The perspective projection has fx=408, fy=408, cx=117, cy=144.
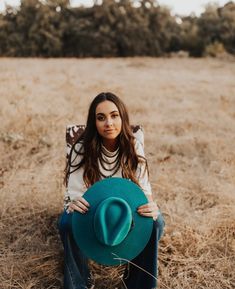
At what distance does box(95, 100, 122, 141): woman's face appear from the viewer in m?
2.40

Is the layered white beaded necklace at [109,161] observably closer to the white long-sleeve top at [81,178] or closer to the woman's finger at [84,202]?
the white long-sleeve top at [81,178]

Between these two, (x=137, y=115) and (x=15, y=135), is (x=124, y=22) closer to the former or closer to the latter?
(x=137, y=115)

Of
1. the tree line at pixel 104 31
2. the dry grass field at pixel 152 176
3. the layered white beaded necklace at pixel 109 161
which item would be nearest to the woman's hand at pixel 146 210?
the layered white beaded necklace at pixel 109 161

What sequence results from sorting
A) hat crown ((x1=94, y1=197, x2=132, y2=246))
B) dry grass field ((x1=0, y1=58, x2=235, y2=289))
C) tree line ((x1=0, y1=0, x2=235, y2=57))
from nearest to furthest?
hat crown ((x1=94, y1=197, x2=132, y2=246)) < dry grass field ((x1=0, y1=58, x2=235, y2=289)) < tree line ((x1=0, y1=0, x2=235, y2=57))

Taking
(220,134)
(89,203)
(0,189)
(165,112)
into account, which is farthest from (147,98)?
(89,203)

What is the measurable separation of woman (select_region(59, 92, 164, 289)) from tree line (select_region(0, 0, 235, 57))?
2245cm

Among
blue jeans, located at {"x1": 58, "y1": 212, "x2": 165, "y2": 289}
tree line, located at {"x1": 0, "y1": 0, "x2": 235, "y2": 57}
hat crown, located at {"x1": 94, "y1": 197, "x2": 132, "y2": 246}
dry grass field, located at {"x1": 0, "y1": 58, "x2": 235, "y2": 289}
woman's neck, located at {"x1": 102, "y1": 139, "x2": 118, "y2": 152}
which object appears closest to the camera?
hat crown, located at {"x1": 94, "y1": 197, "x2": 132, "y2": 246}

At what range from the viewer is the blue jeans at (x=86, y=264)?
7.38ft

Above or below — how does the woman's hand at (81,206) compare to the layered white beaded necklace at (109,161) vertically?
below

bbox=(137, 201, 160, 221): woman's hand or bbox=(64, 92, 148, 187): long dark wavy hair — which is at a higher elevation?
bbox=(64, 92, 148, 187): long dark wavy hair

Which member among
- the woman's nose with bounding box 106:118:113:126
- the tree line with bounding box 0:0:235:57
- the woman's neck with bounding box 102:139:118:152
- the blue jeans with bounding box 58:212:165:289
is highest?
the tree line with bounding box 0:0:235:57

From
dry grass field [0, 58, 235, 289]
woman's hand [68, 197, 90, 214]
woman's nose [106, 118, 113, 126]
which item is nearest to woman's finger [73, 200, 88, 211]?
woman's hand [68, 197, 90, 214]

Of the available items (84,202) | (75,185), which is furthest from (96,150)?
(84,202)

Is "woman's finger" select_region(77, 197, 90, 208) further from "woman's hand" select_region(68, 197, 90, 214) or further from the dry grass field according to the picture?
the dry grass field
